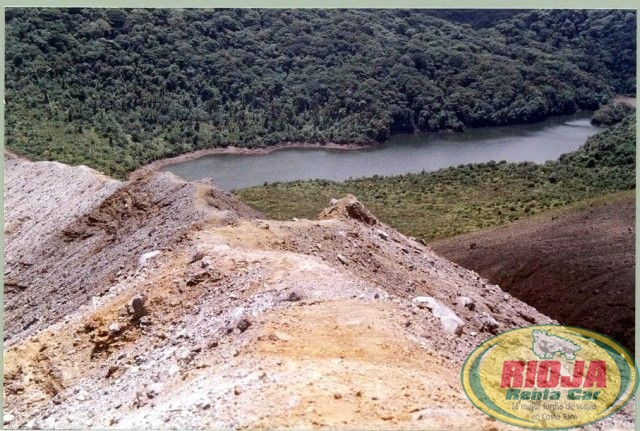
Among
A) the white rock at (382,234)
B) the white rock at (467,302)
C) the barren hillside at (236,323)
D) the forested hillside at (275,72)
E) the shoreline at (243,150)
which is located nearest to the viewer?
the barren hillside at (236,323)

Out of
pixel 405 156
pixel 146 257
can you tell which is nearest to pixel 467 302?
pixel 146 257

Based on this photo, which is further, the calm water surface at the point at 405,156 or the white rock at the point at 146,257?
the calm water surface at the point at 405,156

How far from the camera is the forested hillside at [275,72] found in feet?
162

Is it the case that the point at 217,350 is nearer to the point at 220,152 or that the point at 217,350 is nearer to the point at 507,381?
the point at 507,381

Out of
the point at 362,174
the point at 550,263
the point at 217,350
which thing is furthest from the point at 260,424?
the point at 362,174

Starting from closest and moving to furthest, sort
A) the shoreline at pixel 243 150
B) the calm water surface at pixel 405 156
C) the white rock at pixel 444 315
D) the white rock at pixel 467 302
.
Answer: the white rock at pixel 444 315 < the white rock at pixel 467 302 < the shoreline at pixel 243 150 < the calm water surface at pixel 405 156

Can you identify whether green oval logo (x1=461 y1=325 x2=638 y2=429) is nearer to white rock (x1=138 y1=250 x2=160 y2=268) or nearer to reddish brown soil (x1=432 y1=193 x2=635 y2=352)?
reddish brown soil (x1=432 y1=193 x2=635 y2=352)

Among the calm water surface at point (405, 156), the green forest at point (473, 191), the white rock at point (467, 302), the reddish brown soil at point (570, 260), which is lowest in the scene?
the calm water surface at point (405, 156)

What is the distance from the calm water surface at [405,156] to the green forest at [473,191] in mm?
3775

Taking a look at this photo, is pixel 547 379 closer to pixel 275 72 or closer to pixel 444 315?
pixel 444 315

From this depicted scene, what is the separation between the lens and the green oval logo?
29.9 ft

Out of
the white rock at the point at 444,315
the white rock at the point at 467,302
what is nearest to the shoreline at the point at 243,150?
the white rock at the point at 467,302

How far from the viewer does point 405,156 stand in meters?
57.1

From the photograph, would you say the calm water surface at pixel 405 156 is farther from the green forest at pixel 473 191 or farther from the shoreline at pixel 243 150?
the green forest at pixel 473 191
